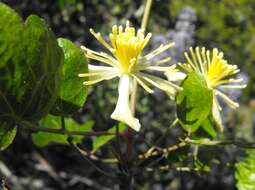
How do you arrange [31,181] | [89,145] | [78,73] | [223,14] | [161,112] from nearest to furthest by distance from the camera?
[78,73], [89,145], [31,181], [161,112], [223,14]

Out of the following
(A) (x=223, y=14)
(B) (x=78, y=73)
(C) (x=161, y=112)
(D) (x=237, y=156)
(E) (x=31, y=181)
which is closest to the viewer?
(B) (x=78, y=73)

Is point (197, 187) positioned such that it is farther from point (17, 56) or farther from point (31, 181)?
point (17, 56)

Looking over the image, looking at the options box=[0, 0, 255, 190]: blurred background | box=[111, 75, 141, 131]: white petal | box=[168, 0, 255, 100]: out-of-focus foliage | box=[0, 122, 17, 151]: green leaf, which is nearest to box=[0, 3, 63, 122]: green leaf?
box=[0, 122, 17, 151]: green leaf

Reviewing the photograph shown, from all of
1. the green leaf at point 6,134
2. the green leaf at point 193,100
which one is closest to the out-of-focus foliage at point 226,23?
the green leaf at point 193,100

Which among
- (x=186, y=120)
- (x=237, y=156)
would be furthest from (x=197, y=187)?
(x=186, y=120)

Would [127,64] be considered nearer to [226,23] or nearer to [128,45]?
[128,45]

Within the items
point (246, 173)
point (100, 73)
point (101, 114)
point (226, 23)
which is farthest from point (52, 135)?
point (226, 23)

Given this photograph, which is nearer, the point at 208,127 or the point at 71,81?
the point at 71,81
